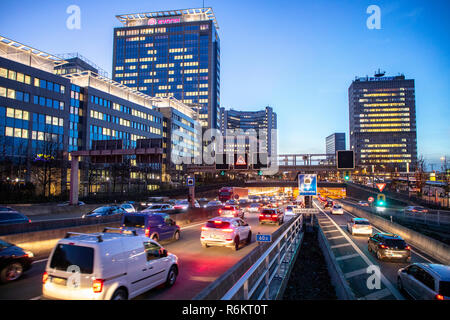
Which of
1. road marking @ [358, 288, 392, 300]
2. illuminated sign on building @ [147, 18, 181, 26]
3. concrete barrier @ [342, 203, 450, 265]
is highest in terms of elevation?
illuminated sign on building @ [147, 18, 181, 26]

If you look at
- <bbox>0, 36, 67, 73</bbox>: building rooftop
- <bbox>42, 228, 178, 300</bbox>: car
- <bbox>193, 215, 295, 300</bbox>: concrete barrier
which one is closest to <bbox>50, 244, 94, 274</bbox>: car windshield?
<bbox>42, 228, 178, 300</bbox>: car

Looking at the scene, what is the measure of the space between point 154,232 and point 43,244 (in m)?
5.01

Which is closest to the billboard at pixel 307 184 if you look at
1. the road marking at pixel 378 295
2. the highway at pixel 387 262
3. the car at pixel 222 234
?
the highway at pixel 387 262

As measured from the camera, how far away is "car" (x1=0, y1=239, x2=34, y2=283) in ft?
29.7

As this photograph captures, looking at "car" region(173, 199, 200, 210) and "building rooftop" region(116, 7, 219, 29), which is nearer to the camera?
"car" region(173, 199, 200, 210)

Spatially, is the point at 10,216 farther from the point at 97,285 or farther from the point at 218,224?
the point at 97,285

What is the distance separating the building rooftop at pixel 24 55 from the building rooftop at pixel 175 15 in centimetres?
10169

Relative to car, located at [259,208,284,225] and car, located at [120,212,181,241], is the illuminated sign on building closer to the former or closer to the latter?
car, located at [259,208,284,225]

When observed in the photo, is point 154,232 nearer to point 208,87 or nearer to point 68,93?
point 68,93

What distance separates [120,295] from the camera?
707cm

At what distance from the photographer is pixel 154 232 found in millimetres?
15406

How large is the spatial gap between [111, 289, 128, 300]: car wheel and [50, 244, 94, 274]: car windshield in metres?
0.84

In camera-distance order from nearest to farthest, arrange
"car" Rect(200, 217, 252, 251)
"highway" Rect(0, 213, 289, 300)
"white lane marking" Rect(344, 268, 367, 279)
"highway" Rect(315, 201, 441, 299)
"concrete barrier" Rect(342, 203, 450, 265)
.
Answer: "highway" Rect(0, 213, 289, 300) → "highway" Rect(315, 201, 441, 299) → "white lane marking" Rect(344, 268, 367, 279) → "car" Rect(200, 217, 252, 251) → "concrete barrier" Rect(342, 203, 450, 265)
